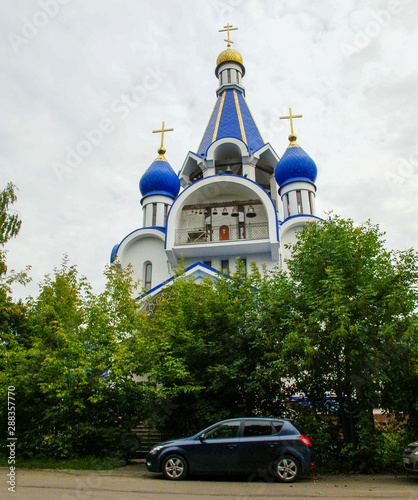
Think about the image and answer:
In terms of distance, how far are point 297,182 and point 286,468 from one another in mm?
14291

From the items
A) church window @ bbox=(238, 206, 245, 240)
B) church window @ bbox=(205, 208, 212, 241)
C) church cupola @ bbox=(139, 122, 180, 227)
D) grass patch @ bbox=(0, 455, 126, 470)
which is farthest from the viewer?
church cupola @ bbox=(139, 122, 180, 227)

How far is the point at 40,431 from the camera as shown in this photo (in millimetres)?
8664

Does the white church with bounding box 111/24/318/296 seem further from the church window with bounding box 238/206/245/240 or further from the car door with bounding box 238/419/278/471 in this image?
the car door with bounding box 238/419/278/471

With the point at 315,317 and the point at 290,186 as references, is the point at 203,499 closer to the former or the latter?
the point at 315,317

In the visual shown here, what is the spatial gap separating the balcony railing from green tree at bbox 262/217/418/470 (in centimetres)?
797

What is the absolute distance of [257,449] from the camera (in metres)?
6.87

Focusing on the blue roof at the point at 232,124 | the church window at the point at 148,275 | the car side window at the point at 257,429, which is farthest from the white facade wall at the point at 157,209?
the car side window at the point at 257,429

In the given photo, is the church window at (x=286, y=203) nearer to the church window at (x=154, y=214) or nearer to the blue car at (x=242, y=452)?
the church window at (x=154, y=214)

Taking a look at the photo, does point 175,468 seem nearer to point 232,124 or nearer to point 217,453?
point 217,453

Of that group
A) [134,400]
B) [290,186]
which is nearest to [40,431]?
[134,400]

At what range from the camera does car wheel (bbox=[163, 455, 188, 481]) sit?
695 cm

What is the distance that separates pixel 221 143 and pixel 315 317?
14182mm

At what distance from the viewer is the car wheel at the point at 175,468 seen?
6.95 m
